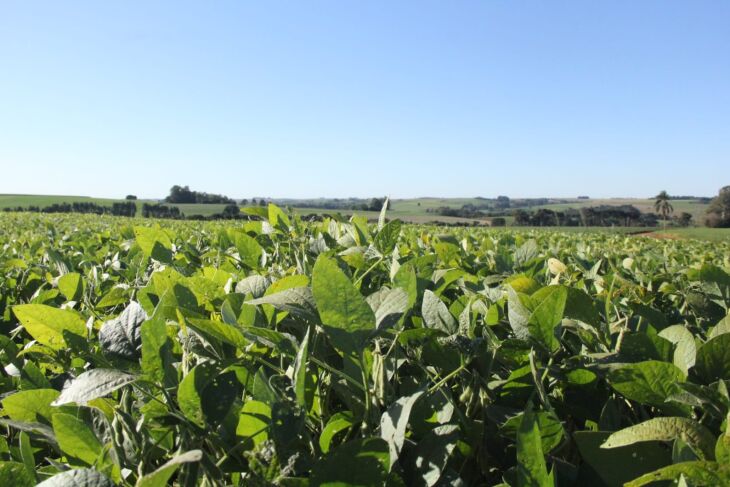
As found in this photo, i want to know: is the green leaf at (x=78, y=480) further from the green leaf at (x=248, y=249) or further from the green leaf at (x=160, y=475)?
the green leaf at (x=248, y=249)

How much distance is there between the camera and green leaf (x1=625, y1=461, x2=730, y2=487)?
1.88 feet

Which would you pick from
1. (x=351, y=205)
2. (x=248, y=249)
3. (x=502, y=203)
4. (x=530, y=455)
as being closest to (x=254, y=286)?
(x=248, y=249)

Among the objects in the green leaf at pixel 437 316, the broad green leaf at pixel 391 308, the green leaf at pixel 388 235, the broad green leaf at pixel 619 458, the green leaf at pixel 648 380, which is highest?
the green leaf at pixel 388 235

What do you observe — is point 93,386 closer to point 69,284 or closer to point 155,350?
point 155,350

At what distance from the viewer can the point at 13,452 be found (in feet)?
2.82

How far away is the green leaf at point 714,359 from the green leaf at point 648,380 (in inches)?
4.8

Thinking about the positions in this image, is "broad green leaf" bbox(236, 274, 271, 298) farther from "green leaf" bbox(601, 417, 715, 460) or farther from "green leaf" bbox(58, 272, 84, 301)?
"green leaf" bbox(601, 417, 715, 460)

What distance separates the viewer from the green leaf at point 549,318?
80cm

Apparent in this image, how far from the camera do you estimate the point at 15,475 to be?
679 mm

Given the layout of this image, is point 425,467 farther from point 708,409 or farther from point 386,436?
point 708,409

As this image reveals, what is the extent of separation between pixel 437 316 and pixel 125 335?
60 centimetres

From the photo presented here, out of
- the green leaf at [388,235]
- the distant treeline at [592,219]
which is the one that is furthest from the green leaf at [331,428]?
the distant treeline at [592,219]

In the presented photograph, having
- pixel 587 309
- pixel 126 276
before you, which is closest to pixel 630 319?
pixel 587 309

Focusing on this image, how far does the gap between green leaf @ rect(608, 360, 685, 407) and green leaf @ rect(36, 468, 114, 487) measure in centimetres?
74
